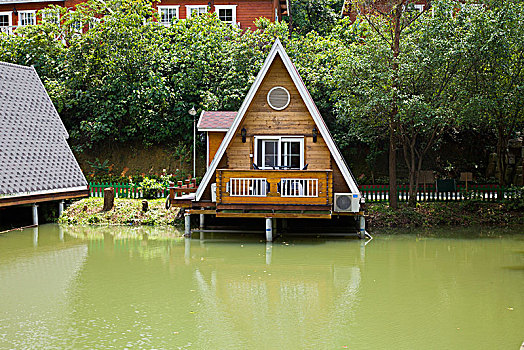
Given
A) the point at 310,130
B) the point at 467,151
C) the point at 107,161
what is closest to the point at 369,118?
the point at 310,130

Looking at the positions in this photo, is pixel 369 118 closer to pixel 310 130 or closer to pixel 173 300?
pixel 310 130

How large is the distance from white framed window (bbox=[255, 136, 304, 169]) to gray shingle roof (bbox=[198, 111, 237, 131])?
2157 mm

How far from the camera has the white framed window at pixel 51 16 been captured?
28.2m

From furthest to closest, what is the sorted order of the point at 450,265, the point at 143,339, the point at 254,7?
the point at 254,7, the point at 450,265, the point at 143,339

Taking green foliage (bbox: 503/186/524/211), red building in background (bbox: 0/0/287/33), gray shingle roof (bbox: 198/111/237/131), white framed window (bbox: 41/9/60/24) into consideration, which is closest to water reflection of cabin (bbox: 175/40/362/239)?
gray shingle roof (bbox: 198/111/237/131)

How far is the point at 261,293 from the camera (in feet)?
35.9

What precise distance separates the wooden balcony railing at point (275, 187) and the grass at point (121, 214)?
407 centimetres

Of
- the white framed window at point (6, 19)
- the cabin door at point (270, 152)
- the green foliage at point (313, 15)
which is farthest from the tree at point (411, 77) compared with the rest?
the white framed window at point (6, 19)

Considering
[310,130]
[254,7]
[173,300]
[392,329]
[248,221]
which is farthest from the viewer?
[254,7]

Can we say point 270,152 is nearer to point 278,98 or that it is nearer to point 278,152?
point 278,152

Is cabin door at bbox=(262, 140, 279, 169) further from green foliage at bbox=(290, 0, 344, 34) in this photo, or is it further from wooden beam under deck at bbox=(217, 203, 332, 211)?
green foliage at bbox=(290, 0, 344, 34)

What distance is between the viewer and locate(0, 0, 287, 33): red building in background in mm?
31109

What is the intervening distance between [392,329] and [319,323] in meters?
1.09

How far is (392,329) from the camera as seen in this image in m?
8.67
